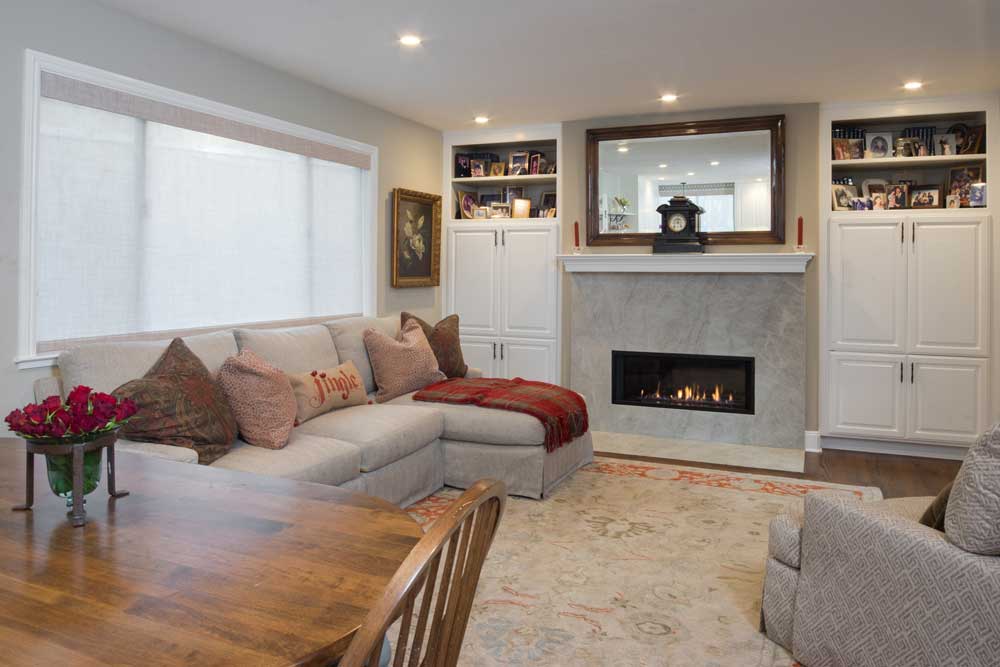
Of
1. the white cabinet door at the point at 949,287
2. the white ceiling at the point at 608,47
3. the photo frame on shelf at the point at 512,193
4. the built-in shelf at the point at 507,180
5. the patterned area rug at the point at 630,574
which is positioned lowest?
the patterned area rug at the point at 630,574

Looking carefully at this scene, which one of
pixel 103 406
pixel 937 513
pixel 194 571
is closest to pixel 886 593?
pixel 937 513

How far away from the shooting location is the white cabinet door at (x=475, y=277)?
20.1ft

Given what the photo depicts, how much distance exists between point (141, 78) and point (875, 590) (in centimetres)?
373

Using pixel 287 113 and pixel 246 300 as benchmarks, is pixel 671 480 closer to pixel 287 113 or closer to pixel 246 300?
pixel 246 300

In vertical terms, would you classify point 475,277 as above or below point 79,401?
above

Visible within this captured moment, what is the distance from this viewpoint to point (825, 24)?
140 inches

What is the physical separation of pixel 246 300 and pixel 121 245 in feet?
2.98

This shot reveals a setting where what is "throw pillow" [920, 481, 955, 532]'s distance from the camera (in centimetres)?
195

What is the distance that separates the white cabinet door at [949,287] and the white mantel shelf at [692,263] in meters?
0.72

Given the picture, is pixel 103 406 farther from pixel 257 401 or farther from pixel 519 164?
pixel 519 164

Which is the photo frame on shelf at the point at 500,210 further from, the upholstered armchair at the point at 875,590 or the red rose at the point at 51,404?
the red rose at the point at 51,404

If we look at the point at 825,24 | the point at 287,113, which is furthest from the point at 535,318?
the point at 825,24

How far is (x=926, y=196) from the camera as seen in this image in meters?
5.13

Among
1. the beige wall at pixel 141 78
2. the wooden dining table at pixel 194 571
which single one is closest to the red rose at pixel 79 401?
the wooden dining table at pixel 194 571
